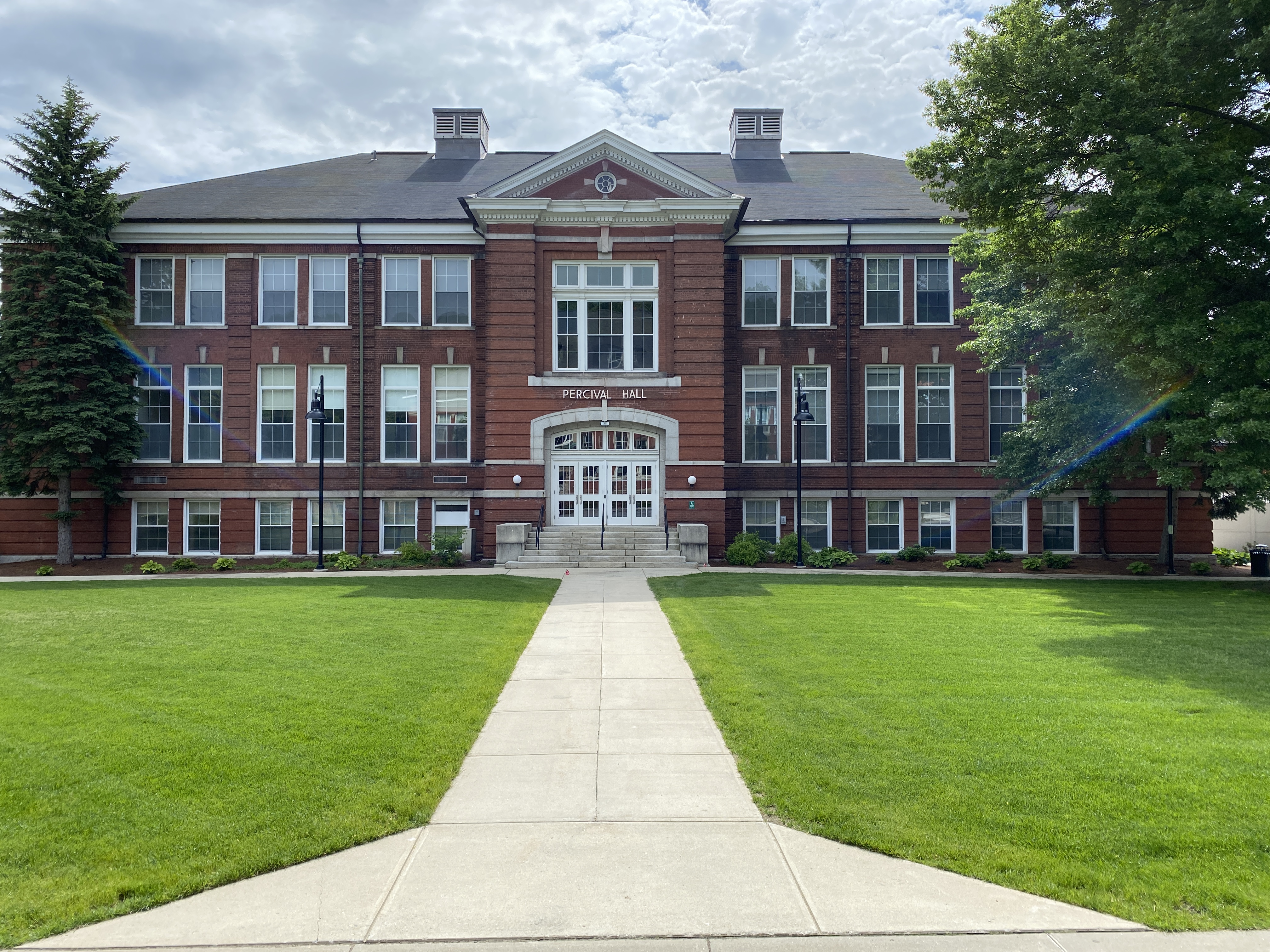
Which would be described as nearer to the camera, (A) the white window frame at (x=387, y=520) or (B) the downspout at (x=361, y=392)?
(B) the downspout at (x=361, y=392)

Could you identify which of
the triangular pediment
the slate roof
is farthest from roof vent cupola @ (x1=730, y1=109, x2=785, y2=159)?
the triangular pediment

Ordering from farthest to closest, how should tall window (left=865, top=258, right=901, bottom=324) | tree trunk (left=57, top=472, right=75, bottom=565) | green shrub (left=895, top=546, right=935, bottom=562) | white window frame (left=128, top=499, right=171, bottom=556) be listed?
tall window (left=865, top=258, right=901, bottom=324)
white window frame (left=128, top=499, right=171, bottom=556)
green shrub (left=895, top=546, right=935, bottom=562)
tree trunk (left=57, top=472, right=75, bottom=565)

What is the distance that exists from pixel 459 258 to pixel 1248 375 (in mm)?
22032

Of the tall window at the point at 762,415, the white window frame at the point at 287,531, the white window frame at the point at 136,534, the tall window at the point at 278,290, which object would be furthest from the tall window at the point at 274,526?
the tall window at the point at 762,415

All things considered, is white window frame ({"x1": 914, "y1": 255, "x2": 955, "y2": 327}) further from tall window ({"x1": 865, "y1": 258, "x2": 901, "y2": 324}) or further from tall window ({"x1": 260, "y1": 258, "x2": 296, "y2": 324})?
tall window ({"x1": 260, "y1": 258, "x2": 296, "y2": 324})

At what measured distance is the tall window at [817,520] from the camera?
27.4m

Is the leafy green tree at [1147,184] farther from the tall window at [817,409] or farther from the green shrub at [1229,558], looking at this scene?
the tall window at [817,409]

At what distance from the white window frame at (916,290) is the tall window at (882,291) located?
0.13 metres

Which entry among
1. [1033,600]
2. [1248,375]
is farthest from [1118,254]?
[1033,600]

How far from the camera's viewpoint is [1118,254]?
54.4ft

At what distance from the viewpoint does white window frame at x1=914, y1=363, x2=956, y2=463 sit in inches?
1083

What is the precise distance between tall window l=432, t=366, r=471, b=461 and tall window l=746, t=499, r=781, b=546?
9.86 m

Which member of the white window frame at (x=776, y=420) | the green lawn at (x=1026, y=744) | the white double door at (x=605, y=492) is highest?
the white window frame at (x=776, y=420)

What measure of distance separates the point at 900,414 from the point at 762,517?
589cm
